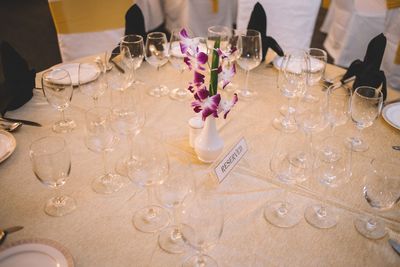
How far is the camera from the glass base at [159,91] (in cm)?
151

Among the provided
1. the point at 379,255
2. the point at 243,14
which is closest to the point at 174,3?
the point at 243,14

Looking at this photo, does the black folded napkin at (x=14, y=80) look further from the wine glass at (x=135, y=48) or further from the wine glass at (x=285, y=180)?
the wine glass at (x=285, y=180)

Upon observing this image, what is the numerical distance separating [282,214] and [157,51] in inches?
33.8

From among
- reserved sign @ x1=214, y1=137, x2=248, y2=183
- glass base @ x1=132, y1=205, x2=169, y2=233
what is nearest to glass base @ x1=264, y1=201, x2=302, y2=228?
reserved sign @ x1=214, y1=137, x2=248, y2=183

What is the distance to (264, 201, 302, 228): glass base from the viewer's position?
950 mm

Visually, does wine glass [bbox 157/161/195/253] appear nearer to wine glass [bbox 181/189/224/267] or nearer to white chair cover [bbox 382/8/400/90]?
wine glass [bbox 181/189/224/267]

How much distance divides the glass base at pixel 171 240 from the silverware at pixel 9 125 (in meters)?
0.68

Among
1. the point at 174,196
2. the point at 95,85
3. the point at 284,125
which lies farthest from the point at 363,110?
the point at 95,85

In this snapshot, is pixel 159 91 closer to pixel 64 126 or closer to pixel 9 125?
pixel 64 126

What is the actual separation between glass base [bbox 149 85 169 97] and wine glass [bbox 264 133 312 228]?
22.5 inches

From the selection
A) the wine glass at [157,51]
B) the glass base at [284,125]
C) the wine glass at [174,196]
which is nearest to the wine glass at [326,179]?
the glass base at [284,125]

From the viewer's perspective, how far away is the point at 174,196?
88 cm

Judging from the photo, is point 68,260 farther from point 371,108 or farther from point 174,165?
point 371,108

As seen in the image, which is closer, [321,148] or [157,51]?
[321,148]
